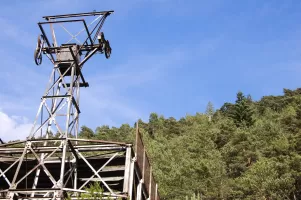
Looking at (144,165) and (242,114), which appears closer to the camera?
(144,165)

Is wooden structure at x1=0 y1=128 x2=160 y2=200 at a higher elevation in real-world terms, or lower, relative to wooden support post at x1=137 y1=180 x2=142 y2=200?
higher

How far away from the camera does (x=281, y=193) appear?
40.3 metres

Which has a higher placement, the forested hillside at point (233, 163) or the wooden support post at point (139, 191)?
the forested hillside at point (233, 163)

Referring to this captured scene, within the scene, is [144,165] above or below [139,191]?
above

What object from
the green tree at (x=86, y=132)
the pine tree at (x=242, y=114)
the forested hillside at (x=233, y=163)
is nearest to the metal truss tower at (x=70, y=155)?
the forested hillside at (x=233, y=163)

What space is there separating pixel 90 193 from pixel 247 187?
32.9 metres

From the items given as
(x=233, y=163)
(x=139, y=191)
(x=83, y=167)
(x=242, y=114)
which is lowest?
(x=139, y=191)

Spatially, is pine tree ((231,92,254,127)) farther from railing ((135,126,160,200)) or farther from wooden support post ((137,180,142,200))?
wooden support post ((137,180,142,200))

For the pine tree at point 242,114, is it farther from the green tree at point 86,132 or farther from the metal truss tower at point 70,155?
the metal truss tower at point 70,155

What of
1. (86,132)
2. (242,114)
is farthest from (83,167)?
(86,132)

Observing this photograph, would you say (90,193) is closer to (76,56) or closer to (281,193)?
(76,56)

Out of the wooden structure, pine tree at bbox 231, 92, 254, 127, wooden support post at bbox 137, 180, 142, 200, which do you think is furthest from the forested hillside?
wooden support post at bbox 137, 180, 142, 200

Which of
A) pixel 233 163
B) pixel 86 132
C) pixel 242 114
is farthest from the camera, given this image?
pixel 86 132

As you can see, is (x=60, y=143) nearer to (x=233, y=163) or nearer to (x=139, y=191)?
(x=139, y=191)
